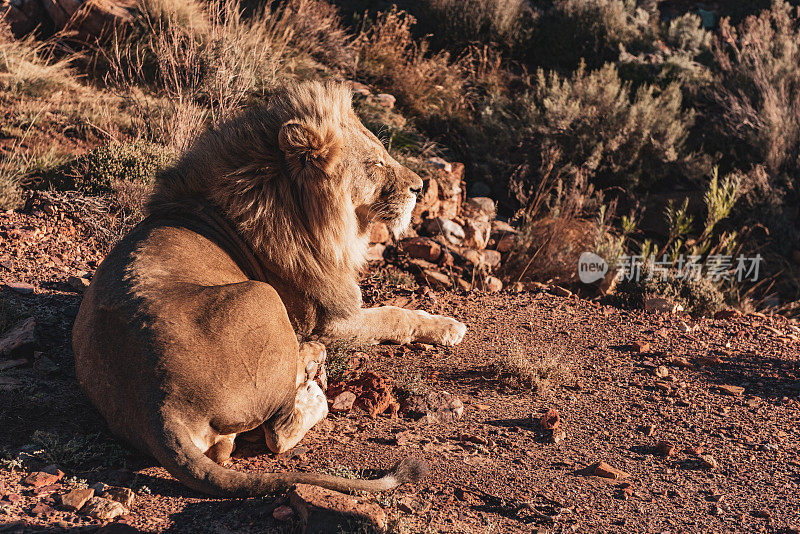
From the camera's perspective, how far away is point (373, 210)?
5.43 metres

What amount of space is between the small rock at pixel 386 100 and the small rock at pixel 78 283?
5744 mm

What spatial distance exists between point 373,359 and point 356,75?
7.03 metres

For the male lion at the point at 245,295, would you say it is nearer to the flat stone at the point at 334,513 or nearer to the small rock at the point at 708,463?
the flat stone at the point at 334,513

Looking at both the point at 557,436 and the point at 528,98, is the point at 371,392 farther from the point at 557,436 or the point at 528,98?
the point at 528,98

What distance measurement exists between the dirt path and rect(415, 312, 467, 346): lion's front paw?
10cm

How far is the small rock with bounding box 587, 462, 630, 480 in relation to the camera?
4391 mm

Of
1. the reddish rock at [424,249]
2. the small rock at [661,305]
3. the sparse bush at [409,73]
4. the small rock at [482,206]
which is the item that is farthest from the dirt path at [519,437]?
the sparse bush at [409,73]

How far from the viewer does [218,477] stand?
11.6 feet

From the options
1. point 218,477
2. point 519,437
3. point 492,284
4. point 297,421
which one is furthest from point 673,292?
point 218,477

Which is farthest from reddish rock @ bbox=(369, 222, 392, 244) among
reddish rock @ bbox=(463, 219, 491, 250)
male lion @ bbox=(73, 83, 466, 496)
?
male lion @ bbox=(73, 83, 466, 496)

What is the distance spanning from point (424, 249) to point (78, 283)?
3598 mm

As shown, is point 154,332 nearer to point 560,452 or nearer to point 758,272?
point 560,452

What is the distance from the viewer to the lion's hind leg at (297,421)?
14.0 ft

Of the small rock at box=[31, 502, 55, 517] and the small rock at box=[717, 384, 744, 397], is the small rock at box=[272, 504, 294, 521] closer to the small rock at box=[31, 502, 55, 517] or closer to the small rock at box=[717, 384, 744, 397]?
the small rock at box=[31, 502, 55, 517]
